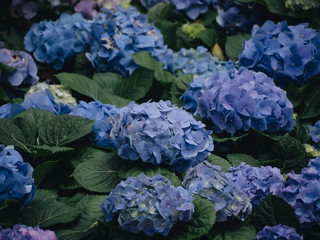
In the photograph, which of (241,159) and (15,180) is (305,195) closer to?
(241,159)

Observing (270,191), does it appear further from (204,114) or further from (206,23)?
(206,23)

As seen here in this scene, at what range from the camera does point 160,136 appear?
1.63 metres

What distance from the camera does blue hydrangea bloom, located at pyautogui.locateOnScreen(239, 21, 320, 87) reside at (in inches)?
88.7

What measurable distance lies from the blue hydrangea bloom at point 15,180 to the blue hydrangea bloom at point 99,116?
43 centimetres

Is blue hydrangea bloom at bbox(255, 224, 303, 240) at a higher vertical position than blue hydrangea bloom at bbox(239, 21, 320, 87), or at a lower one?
lower

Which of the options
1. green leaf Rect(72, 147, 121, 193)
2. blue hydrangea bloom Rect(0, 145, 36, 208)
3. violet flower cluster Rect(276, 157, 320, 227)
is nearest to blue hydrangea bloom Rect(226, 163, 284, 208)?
violet flower cluster Rect(276, 157, 320, 227)

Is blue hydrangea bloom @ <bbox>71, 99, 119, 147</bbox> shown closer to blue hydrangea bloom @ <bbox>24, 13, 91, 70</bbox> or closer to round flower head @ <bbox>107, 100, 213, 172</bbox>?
round flower head @ <bbox>107, 100, 213, 172</bbox>

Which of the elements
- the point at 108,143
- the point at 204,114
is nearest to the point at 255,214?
the point at 204,114

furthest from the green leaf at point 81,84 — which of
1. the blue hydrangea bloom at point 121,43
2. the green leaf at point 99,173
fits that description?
the green leaf at point 99,173

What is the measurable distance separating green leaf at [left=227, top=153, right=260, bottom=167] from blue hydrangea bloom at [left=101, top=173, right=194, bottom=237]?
20.2 inches

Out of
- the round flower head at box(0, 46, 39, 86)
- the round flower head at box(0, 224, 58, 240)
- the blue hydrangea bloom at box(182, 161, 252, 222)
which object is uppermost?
the blue hydrangea bloom at box(182, 161, 252, 222)

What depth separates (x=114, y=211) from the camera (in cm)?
141

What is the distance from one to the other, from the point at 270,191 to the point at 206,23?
5.77ft

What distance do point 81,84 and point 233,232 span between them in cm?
126
